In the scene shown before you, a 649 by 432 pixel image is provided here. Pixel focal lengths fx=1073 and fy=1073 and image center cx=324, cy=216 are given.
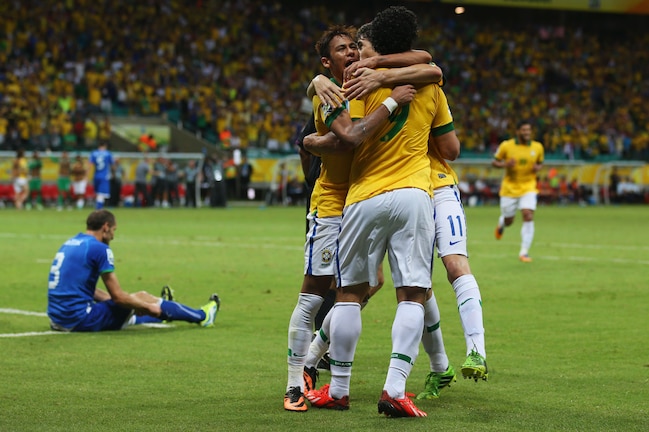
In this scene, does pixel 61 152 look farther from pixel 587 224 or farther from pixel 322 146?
pixel 322 146

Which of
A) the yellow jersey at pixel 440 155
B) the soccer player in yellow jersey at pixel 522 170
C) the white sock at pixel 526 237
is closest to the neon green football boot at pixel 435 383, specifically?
the yellow jersey at pixel 440 155

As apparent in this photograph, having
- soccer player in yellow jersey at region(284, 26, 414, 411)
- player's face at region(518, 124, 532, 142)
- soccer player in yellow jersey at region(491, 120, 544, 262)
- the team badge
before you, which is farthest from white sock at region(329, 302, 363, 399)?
player's face at region(518, 124, 532, 142)

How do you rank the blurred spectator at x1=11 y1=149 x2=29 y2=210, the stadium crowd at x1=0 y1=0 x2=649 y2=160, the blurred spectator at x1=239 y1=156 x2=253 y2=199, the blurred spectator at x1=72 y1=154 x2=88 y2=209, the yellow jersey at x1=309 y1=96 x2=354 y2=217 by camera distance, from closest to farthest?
the yellow jersey at x1=309 y1=96 x2=354 y2=217 → the blurred spectator at x1=11 y1=149 x2=29 y2=210 → the blurred spectator at x1=72 y1=154 x2=88 y2=209 → the blurred spectator at x1=239 y1=156 x2=253 y2=199 → the stadium crowd at x1=0 y1=0 x2=649 y2=160

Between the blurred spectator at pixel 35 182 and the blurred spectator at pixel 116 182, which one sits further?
the blurred spectator at pixel 116 182

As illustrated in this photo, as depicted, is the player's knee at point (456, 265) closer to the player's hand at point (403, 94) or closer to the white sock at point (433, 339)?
the white sock at point (433, 339)

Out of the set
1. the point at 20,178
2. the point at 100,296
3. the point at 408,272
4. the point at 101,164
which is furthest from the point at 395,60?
the point at 20,178

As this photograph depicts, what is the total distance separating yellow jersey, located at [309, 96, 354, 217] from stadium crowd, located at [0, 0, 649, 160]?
34578 mm

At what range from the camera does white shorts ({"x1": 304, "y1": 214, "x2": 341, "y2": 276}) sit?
684 centimetres

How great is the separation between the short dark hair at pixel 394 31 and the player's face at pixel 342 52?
0.68 m

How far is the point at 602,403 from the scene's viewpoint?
6.80 metres

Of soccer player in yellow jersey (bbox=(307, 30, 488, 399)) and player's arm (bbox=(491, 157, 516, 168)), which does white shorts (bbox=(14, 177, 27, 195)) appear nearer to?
player's arm (bbox=(491, 157, 516, 168))

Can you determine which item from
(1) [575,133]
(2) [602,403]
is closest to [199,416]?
(2) [602,403]

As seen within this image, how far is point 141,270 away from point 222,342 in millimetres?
7156

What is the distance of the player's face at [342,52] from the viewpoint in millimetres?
7234
